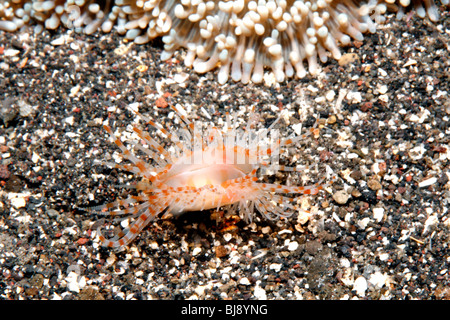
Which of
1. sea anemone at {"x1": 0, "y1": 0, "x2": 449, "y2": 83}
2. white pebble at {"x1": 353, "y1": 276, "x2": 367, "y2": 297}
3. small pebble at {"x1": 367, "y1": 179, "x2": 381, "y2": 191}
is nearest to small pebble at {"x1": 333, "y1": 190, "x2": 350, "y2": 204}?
small pebble at {"x1": 367, "y1": 179, "x2": 381, "y2": 191}

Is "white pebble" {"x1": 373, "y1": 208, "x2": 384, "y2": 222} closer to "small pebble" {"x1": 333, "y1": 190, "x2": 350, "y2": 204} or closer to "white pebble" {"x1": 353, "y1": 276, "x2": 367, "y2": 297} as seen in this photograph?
"small pebble" {"x1": 333, "y1": 190, "x2": 350, "y2": 204}

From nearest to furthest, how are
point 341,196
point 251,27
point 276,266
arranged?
point 276,266
point 341,196
point 251,27

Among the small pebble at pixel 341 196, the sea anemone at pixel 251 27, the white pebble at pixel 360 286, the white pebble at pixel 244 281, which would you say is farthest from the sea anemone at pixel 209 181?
the sea anemone at pixel 251 27

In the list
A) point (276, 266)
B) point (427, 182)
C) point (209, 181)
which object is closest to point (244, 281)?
point (276, 266)

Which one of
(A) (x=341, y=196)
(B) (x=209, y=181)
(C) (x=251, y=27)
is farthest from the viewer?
(C) (x=251, y=27)

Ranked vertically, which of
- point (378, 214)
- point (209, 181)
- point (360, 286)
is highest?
point (209, 181)

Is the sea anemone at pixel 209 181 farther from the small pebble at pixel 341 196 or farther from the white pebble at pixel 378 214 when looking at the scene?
the white pebble at pixel 378 214

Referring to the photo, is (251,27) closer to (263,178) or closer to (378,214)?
(263,178)
